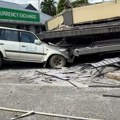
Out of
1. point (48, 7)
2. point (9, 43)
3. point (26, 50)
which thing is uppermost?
point (48, 7)

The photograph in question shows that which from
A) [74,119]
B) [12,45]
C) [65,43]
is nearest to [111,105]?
[74,119]

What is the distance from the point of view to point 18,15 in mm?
32625

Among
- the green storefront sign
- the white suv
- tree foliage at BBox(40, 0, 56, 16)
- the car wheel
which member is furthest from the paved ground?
tree foliage at BBox(40, 0, 56, 16)

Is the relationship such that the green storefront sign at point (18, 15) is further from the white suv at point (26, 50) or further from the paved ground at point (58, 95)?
the paved ground at point (58, 95)

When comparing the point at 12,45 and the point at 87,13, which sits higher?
the point at 87,13

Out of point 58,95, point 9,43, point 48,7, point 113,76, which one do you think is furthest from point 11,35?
point 48,7

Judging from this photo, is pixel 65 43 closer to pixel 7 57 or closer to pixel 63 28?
pixel 63 28

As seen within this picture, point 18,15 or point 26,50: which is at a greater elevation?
point 18,15

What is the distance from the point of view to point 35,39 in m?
14.2

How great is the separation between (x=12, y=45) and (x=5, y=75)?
157 centimetres

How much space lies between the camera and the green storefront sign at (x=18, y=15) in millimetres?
29970

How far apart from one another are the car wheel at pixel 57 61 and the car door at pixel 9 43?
1.47 metres

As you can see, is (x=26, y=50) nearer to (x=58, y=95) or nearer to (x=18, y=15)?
(x=58, y=95)

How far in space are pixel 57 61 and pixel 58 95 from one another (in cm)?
540
